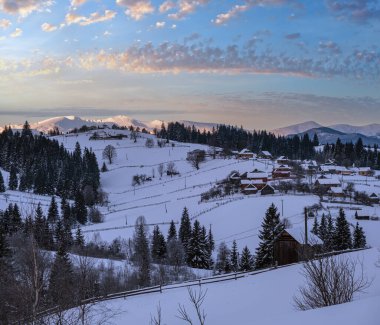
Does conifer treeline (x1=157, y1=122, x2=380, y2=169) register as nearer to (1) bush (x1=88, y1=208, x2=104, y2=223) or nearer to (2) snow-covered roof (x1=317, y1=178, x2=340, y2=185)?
(2) snow-covered roof (x1=317, y1=178, x2=340, y2=185)

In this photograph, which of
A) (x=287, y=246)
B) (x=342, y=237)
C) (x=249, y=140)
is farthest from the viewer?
(x=249, y=140)

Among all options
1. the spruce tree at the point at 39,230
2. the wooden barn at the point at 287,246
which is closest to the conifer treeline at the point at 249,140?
the spruce tree at the point at 39,230

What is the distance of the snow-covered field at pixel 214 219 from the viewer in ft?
57.7

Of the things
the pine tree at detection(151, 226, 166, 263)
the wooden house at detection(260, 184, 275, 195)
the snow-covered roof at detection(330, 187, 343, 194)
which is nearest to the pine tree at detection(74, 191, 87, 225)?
the pine tree at detection(151, 226, 166, 263)

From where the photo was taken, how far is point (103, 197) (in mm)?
106812

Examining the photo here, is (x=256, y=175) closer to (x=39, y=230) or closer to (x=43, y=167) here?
(x=39, y=230)

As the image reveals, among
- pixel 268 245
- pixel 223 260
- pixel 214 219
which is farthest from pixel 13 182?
pixel 268 245

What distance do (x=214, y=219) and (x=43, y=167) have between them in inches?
2705

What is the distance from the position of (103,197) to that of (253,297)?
8872 centimetres

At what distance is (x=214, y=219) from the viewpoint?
66.8 m

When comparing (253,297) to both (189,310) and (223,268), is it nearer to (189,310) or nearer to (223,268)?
Result: (189,310)

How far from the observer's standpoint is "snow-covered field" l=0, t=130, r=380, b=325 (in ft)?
57.7

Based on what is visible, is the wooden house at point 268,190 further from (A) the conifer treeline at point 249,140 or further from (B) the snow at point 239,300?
(A) the conifer treeline at point 249,140

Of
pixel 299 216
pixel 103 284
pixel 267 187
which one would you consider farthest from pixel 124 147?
pixel 103 284
